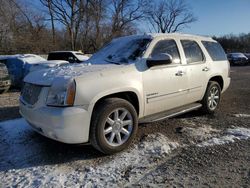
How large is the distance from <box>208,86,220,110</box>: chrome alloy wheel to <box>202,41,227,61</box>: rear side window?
0.70 m

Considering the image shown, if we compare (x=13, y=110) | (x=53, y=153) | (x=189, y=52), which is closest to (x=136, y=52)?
(x=189, y=52)

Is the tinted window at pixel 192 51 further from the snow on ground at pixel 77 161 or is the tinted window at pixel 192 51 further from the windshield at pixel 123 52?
the snow on ground at pixel 77 161

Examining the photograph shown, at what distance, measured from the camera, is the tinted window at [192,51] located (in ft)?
17.6

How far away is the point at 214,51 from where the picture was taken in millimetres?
6285

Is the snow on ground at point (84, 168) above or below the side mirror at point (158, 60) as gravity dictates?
below

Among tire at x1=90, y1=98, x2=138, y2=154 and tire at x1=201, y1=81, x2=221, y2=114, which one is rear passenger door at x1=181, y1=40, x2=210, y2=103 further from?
tire at x1=90, y1=98, x2=138, y2=154

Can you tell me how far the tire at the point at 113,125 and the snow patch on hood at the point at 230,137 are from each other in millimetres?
1178

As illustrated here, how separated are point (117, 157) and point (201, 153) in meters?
1.23

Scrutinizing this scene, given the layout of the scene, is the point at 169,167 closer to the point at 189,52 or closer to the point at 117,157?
the point at 117,157

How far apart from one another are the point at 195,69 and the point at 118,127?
7.31ft

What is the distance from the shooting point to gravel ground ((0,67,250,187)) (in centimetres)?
325

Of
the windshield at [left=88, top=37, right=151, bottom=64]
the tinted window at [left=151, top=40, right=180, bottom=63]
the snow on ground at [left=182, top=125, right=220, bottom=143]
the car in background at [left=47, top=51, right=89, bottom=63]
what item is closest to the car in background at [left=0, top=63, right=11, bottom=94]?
the windshield at [left=88, top=37, right=151, bottom=64]

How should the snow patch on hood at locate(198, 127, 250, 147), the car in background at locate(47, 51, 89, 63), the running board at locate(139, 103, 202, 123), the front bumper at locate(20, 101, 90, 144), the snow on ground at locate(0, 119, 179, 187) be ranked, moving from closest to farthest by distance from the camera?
the snow on ground at locate(0, 119, 179, 187), the front bumper at locate(20, 101, 90, 144), the snow patch on hood at locate(198, 127, 250, 147), the running board at locate(139, 103, 202, 123), the car in background at locate(47, 51, 89, 63)

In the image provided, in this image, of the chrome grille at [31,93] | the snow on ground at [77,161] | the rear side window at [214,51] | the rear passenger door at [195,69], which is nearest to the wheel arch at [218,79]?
the rear side window at [214,51]
